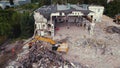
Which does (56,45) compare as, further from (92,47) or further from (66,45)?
(92,47)

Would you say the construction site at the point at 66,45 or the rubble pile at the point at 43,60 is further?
the construction site at the point at 66,45

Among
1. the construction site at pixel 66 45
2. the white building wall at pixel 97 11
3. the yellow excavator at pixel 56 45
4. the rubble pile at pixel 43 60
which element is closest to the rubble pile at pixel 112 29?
the construction site at pixel 66 45

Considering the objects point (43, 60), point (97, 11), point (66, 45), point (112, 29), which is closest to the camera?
point (43, 60)

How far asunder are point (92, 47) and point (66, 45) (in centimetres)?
413

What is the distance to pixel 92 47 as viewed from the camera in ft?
97.5

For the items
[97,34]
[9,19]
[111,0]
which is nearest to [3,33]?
[9,19]

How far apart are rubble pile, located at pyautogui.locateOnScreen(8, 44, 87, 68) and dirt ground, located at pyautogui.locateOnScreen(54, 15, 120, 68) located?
1.65 metres

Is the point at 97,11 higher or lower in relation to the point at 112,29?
higher

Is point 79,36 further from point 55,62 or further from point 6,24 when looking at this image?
point 6,24

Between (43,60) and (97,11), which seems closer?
(43,60)

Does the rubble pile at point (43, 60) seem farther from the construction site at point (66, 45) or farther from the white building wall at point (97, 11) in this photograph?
the white building wall at point (97, 11)

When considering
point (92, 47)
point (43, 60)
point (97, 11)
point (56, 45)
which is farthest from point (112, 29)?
point (43, 60)

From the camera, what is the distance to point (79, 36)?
33.1 meters

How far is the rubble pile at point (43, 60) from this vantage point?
24250mm
